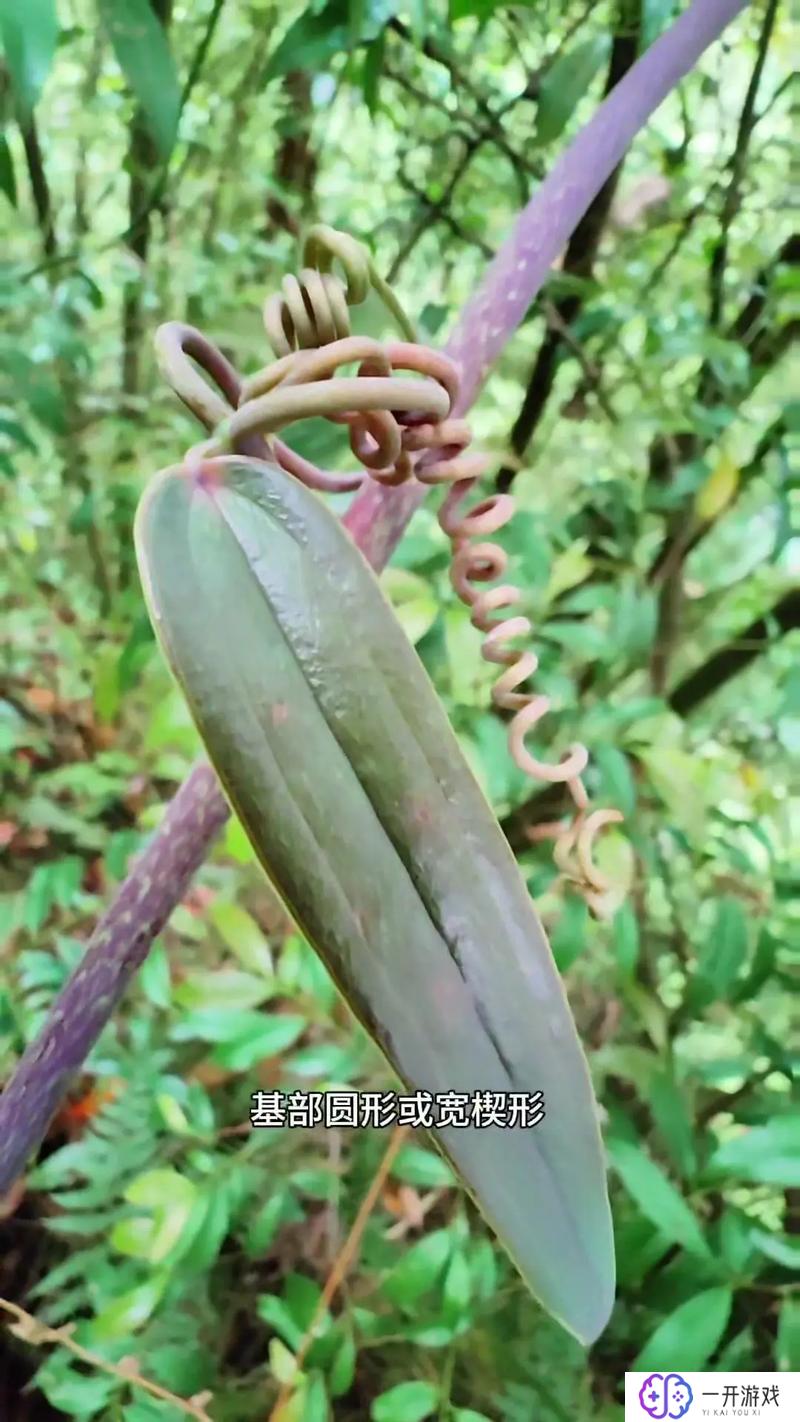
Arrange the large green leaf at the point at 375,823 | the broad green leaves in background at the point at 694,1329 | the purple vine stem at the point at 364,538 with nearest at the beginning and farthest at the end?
1. the large green leaf at the point at 375,823
2. the purple vine stem at the point at 364,538
3. the broad green leaves in background at the point at 694,1329

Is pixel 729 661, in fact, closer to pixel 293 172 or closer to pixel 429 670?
pixel 429 670

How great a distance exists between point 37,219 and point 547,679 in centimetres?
42

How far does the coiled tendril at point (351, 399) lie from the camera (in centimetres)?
22

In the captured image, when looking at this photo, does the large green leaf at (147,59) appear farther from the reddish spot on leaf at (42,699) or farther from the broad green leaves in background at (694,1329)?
the broad green leaves in background at (694,1329)

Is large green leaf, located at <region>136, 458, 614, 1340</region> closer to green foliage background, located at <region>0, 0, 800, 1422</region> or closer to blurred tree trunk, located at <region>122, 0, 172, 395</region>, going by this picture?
green foliage background, located at <region>0, 0, 800, 1422</region>

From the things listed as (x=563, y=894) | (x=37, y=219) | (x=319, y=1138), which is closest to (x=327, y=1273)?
(x=319, y=1138)

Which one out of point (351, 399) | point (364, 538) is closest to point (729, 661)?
point (364, 538)

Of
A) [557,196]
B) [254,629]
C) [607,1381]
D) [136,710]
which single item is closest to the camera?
[254,629]

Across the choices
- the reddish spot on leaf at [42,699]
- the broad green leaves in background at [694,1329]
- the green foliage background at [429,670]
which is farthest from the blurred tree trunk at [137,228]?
the broad green leaves in background at [694,1329]

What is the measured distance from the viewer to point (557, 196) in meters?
0.39

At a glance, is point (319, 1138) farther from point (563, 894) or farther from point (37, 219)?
point (37, 219)

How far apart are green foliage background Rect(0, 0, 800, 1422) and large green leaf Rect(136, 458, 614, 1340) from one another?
A: 18 centimetres

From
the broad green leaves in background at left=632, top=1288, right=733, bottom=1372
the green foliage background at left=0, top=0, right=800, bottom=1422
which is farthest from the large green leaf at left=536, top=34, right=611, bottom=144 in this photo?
the broad green leaves in background at left=632, top=1288, right=733, bottom=1372
